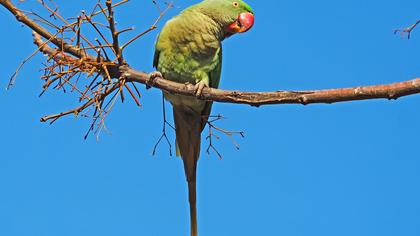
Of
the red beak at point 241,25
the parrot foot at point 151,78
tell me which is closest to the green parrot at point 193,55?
the red beak at point 241,25

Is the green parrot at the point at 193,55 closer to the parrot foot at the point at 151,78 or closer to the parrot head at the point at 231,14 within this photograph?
the parrot head at the point at 231,14

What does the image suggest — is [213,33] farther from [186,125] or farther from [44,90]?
[44,90]

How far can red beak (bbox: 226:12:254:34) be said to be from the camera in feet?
15.0

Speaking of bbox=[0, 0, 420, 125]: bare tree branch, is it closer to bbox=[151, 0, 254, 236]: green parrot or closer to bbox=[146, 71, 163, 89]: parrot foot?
bbox=[146, 71, 163, 89]: parrot foot

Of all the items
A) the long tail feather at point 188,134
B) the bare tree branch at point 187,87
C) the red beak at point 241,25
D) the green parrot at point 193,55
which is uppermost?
the red beak at point 241,25

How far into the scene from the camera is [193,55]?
4309mm

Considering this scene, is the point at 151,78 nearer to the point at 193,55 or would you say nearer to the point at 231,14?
the point at 193,55

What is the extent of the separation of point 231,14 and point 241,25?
0.40 feet

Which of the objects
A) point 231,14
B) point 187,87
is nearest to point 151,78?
point 187,87

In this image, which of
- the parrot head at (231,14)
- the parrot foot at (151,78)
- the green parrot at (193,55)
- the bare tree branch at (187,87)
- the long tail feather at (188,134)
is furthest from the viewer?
the long tail feather at (188,134)

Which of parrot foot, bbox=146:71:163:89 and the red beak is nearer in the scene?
parrot foot, bbox=146:71:163:89

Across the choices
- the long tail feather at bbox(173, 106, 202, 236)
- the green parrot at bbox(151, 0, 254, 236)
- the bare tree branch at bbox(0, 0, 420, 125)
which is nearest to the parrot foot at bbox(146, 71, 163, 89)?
the bare tree branch at bbox(0, 0, 420, 125)

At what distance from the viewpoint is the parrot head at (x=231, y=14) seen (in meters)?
4.51

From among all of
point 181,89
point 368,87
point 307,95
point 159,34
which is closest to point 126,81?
point 181,89
